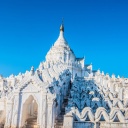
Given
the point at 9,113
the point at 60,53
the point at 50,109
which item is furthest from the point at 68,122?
the point at 60,53

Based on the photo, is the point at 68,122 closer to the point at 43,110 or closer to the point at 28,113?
the point at 43,110

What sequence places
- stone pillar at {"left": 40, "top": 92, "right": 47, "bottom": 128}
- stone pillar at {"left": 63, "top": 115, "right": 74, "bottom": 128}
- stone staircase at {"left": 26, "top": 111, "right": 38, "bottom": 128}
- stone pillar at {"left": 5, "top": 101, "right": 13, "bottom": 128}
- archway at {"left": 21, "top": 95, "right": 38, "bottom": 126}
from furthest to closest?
archway at {"left": 21, "top": 95, "right": 38, "bottom": 126} < stone staircase at {"left": 26, "top": 111, "right": 38, "bottom": 128} < stone pillar at {"left": 5, "top": 101, "right": 13, "bottom": 128} < stone pillar at {"left": 40, "top": 92, "right": 47, "bottom": 128} < stone pillar at {"left": 63, "top": 115, "right": 74, "bottom": 128}

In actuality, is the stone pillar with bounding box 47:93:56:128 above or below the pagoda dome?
below

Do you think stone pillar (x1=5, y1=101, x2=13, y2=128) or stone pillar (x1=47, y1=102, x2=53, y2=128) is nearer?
stone pillar (x1=47, y1=102, x2=53, y2=128)

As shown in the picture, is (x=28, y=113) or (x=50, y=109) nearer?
(x=50, y=109)

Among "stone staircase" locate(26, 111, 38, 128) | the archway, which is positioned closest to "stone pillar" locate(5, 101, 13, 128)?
the archway

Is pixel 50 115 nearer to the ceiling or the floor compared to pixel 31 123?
nearer to the ceiling

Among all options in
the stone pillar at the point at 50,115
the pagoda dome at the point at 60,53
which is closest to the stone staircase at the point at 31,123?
the stone pillar at the point at 50,115

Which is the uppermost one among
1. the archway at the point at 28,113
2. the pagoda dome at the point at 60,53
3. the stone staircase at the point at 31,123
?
the pagoda dome at the point at 60,53

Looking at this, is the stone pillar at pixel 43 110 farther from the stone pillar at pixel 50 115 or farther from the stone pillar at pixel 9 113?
the stone pillar at pixel 9 113

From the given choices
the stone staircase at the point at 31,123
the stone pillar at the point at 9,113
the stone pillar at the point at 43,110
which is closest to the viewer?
the stone pillar at the point at 43,110

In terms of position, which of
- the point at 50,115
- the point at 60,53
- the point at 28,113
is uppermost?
the point at 60,53

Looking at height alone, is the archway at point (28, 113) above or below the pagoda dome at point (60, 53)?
below

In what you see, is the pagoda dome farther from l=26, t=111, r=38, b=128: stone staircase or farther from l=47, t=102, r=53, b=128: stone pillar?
l=47, t=102, r=53, b=128: stone pillar
